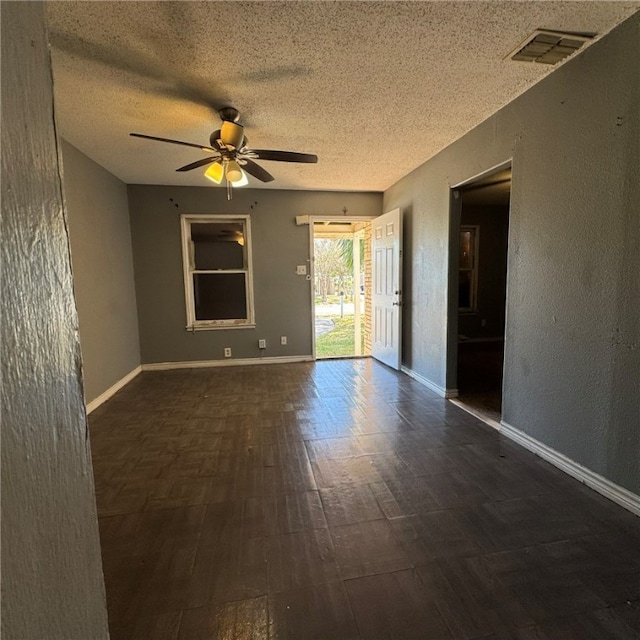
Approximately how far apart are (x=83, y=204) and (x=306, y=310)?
2939 mm

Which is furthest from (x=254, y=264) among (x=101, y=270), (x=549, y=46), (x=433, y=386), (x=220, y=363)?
(x=549, y=46)

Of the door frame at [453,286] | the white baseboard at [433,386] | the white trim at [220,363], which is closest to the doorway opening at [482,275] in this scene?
the white baseboard at [433,386]

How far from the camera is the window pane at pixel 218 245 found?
5.02 m

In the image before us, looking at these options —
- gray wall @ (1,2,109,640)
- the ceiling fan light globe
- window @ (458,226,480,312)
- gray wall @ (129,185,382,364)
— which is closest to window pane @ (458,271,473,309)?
window @ (458,226,480,312)

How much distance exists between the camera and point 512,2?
5.39 feet

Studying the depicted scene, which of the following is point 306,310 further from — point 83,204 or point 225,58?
point 225,58

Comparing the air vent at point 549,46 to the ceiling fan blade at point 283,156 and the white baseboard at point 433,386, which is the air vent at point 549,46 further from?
the white baseboard at point 433,386

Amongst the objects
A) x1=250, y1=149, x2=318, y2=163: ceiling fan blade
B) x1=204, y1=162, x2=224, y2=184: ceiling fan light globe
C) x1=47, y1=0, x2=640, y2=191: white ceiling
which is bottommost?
x1=204, y1=162, x2=224, y2=184: ceiling fan light globe

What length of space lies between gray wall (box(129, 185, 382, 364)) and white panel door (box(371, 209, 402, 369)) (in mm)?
684

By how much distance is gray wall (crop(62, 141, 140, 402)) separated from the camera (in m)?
3.28

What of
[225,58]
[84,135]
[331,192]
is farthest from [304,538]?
[331,192]

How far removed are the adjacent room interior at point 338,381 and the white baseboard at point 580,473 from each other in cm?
1

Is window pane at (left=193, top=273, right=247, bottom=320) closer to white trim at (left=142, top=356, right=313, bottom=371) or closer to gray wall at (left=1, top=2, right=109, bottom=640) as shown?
white trim at (left=142, top=356, right=313, bottom=371)

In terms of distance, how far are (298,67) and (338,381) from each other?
310cm
